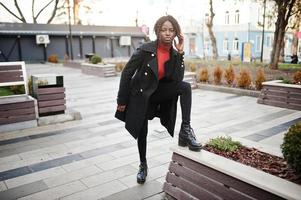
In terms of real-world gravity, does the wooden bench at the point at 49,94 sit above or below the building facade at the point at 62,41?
below

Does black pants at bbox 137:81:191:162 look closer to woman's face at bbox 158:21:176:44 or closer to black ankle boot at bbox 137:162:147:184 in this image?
woman's face at bbox 158:21:176:44

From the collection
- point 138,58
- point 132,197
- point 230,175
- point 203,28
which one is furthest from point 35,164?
point 203,28

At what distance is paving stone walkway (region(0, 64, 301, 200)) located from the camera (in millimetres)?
3873

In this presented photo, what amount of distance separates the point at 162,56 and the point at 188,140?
3.37 ft

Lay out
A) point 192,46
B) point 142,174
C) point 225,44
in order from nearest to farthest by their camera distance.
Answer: point 142,174
point 225,44
point 192,46

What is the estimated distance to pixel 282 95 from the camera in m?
8.35

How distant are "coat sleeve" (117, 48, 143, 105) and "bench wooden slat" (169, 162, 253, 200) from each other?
3.24 feet

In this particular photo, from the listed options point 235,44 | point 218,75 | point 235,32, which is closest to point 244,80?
point 218,75

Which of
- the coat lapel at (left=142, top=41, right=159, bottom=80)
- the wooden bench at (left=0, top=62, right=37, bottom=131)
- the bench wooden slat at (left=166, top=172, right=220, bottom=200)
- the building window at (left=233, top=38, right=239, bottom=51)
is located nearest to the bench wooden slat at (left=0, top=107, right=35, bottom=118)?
the wooden bench at (left=0, top=62, right=37, bottom=131)

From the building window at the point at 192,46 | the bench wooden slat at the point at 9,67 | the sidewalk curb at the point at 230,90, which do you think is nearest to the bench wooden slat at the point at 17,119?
the bench wooden slat at the point at 9,67

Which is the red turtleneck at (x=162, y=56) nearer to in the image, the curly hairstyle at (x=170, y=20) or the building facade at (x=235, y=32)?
the curly hairstyle at (x=170, y=20)

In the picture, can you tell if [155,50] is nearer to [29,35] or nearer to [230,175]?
[230,175]

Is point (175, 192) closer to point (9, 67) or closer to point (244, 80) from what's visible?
point (9, 67)

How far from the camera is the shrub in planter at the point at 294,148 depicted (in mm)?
2588
